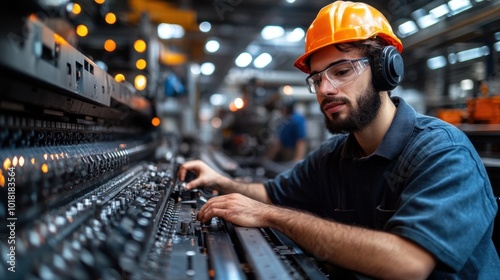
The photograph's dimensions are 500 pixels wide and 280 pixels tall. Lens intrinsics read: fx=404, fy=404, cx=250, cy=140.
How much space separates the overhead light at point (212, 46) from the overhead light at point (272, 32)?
3.59ft

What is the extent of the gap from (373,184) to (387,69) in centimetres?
41

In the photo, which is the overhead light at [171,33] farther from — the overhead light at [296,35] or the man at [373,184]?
the man at [373,184]

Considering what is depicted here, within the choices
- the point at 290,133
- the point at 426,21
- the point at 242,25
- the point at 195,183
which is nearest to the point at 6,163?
the point at 195,183

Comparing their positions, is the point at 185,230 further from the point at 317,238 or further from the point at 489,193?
the point at 489,193

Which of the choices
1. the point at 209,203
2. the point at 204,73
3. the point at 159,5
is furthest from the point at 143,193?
the point at 204,73

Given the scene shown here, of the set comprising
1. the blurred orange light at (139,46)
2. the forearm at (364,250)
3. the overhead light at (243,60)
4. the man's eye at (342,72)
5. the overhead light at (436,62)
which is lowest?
the forearm at (364,250)

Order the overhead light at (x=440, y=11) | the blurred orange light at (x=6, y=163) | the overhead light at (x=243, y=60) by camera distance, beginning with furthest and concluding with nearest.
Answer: the overhead light at (x=243, y=60) < the overhead light at (x=440, y=11) < the blurred orange light at (x=6, y=163)

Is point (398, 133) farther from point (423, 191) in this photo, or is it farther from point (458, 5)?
point (458, 5)

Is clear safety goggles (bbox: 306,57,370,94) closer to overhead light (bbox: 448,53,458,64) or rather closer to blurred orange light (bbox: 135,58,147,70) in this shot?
overhead light (bbox: 448,53,458,64)

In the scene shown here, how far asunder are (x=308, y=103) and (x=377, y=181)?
25.1ft

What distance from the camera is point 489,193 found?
118cm

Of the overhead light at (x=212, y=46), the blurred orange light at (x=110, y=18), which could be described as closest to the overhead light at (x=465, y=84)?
the blurred orange light at (x=110, y=18)

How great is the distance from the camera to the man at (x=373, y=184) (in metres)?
1.02

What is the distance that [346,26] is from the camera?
1413 mm
